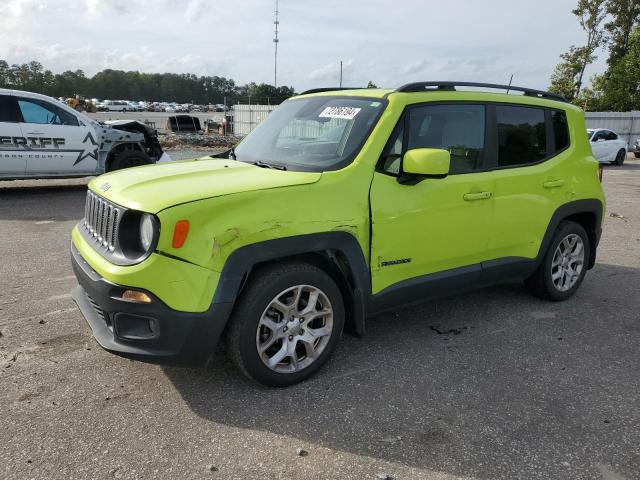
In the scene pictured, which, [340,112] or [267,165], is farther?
[340,112]

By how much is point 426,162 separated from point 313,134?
974mm

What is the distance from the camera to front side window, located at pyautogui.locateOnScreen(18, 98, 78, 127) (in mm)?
9461

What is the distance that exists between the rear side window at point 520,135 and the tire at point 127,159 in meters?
8.16

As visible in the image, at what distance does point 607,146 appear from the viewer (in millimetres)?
20719

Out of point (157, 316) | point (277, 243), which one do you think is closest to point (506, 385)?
point (277, 243)

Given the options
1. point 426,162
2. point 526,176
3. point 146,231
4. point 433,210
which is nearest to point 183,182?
point 146,231

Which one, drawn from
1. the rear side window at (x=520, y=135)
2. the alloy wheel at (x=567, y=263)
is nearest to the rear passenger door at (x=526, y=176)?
the rear side window at (x=520, y=135)

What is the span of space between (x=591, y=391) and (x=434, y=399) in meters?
1.02

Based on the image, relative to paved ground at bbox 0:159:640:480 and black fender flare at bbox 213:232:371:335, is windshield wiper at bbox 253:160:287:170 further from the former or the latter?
paved ground at bbox 0:159:640:480

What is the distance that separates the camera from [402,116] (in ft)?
11.8

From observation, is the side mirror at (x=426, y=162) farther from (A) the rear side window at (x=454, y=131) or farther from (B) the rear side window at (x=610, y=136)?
(B) the rear side window at (x=610, y=136)

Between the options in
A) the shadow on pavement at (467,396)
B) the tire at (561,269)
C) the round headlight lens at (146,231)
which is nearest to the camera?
the shadow on pavement at (467,396)

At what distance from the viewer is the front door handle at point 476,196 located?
3.83 m

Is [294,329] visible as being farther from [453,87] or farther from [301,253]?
[453,87]
